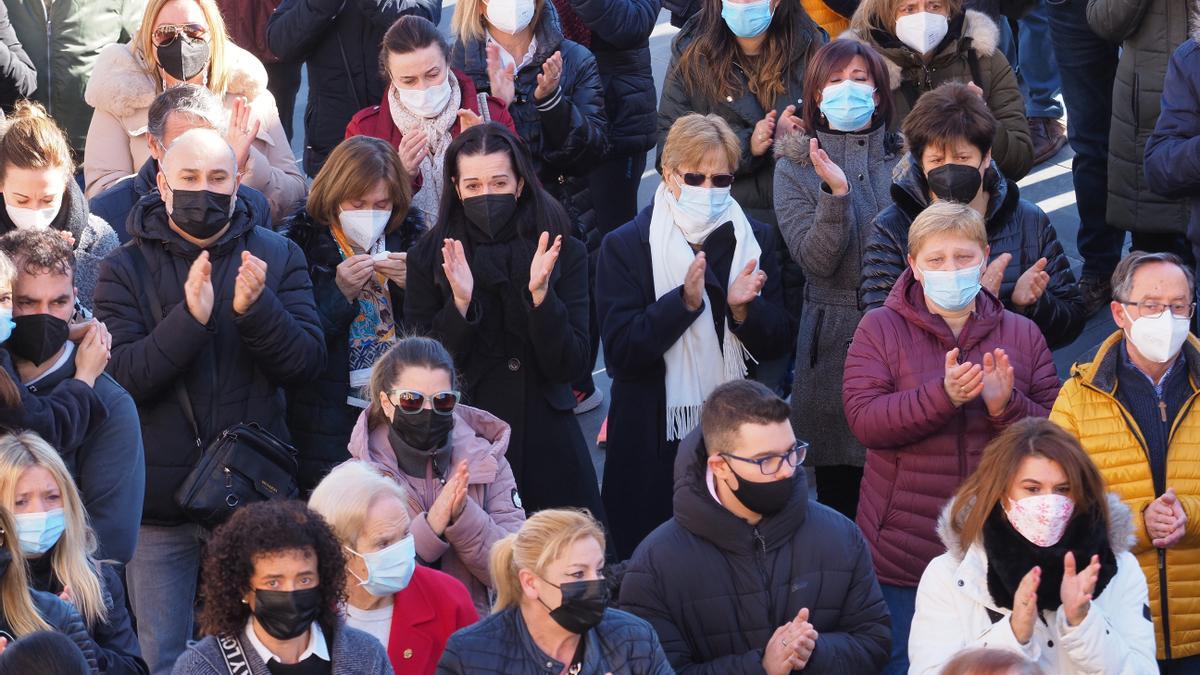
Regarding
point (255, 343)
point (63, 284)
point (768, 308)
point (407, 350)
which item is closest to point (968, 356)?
point (768, 308)

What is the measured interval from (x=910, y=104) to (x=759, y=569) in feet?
10.5

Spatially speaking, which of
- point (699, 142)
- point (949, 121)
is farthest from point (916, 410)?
point (699, 142)

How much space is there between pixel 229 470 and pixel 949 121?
301 centimetres

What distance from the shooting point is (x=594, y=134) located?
837cm

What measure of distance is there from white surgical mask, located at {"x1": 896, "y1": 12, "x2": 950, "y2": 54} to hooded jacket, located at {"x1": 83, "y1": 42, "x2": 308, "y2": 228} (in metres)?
2.70

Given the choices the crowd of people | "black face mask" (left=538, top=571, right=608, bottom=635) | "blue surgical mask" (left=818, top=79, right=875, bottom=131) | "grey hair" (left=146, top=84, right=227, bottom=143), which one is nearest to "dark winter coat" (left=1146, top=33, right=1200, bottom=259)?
the crowd of people

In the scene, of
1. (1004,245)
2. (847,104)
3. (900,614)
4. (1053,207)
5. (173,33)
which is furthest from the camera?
(1053,207)

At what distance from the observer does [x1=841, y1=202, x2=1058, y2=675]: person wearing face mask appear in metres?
6.44

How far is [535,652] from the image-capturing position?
529 centimetres

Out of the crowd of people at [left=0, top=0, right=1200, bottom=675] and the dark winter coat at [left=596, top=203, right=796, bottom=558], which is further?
the dark winter coat at [left=596, top=203, right=796, bottom=558]

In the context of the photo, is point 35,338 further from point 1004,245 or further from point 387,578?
point 1004,245

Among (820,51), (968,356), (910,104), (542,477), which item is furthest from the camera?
(910,104)

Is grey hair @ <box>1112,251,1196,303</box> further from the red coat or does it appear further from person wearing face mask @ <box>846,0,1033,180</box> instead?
the red coat

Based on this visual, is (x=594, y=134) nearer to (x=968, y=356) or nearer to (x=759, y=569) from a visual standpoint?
(x=968, y=356)
